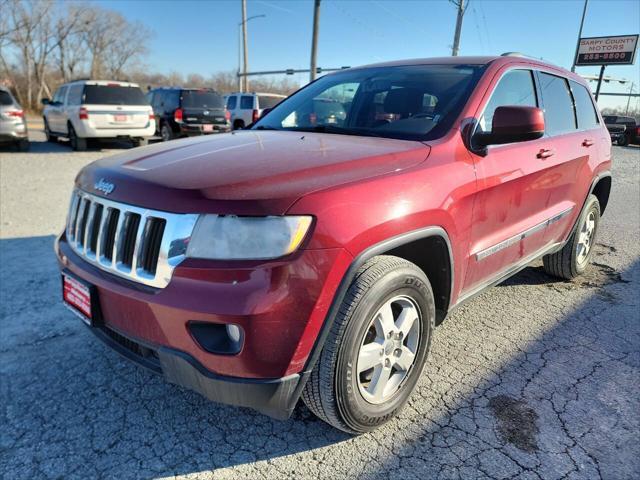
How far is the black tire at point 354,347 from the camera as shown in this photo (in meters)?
1.95

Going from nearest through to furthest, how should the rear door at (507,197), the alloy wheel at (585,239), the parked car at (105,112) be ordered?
the rear door at (507,197), the alloy wheel at (585,239), the parked car at (105,112)

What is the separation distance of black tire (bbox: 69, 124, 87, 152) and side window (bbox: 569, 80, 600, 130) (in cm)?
1177

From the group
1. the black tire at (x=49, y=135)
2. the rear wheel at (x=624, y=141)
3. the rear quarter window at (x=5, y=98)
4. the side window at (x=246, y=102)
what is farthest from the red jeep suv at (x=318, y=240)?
the rear wheel at (x=624, y=141)

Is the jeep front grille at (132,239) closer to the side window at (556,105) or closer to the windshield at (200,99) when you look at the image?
the side window at (556,105)

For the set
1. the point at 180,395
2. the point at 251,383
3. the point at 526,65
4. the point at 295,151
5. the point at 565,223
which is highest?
the point at 526,65

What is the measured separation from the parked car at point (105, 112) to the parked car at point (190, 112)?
2194mm

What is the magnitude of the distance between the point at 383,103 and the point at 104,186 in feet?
6.06

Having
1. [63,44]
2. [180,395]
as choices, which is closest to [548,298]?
[180,395]

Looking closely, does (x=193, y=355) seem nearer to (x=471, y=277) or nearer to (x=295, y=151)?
(x=295, y=151)

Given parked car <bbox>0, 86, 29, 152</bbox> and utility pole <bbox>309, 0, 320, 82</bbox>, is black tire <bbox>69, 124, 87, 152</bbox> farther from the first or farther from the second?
utility pole <bbox>309, 0, 320, 82</bbox>

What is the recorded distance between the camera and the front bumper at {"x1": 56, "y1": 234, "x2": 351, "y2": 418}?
1734 millimetres


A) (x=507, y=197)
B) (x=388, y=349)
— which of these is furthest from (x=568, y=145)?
(x=388, y=349)

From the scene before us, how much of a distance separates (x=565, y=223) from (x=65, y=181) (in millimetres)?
7913

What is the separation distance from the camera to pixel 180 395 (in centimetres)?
260
